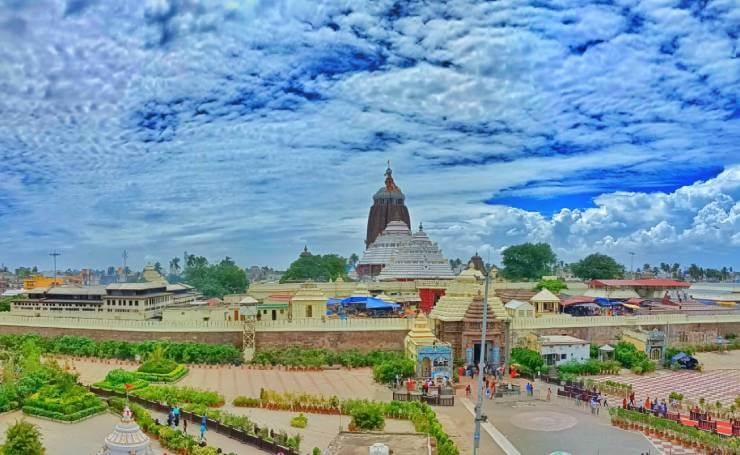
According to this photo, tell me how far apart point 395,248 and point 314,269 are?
16.8m

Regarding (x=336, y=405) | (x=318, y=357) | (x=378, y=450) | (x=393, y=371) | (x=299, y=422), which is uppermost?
(x=378, y=450)

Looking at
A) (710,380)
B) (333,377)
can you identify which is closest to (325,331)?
(333,377)

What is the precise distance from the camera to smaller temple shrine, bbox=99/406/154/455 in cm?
1548

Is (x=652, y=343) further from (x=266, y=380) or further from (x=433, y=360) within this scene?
(x=266, y=380)

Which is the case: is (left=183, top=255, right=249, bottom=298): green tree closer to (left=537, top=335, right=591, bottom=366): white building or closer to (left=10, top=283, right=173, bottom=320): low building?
(left=10, top=283, right=173, bottom=320): low building

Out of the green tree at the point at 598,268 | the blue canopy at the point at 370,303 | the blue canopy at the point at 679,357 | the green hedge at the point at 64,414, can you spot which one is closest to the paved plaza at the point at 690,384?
the blue canopy at the point at 679,357

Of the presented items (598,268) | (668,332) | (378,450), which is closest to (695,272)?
(598,268)

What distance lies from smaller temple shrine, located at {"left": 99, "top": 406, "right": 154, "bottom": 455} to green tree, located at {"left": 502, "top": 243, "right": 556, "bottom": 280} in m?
64.5

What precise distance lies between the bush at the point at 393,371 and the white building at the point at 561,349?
7835 mm

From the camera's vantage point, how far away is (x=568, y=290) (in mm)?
61969

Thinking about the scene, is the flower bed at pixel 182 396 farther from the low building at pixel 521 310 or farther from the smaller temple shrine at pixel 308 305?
the low building at pixel 521 310

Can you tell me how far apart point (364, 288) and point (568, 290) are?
2159 cm

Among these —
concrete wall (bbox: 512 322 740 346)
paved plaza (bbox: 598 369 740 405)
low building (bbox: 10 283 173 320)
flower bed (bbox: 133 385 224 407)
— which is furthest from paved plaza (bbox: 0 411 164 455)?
concrete wall (bbox: 512 322 740 346)

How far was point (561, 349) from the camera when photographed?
112 feet
